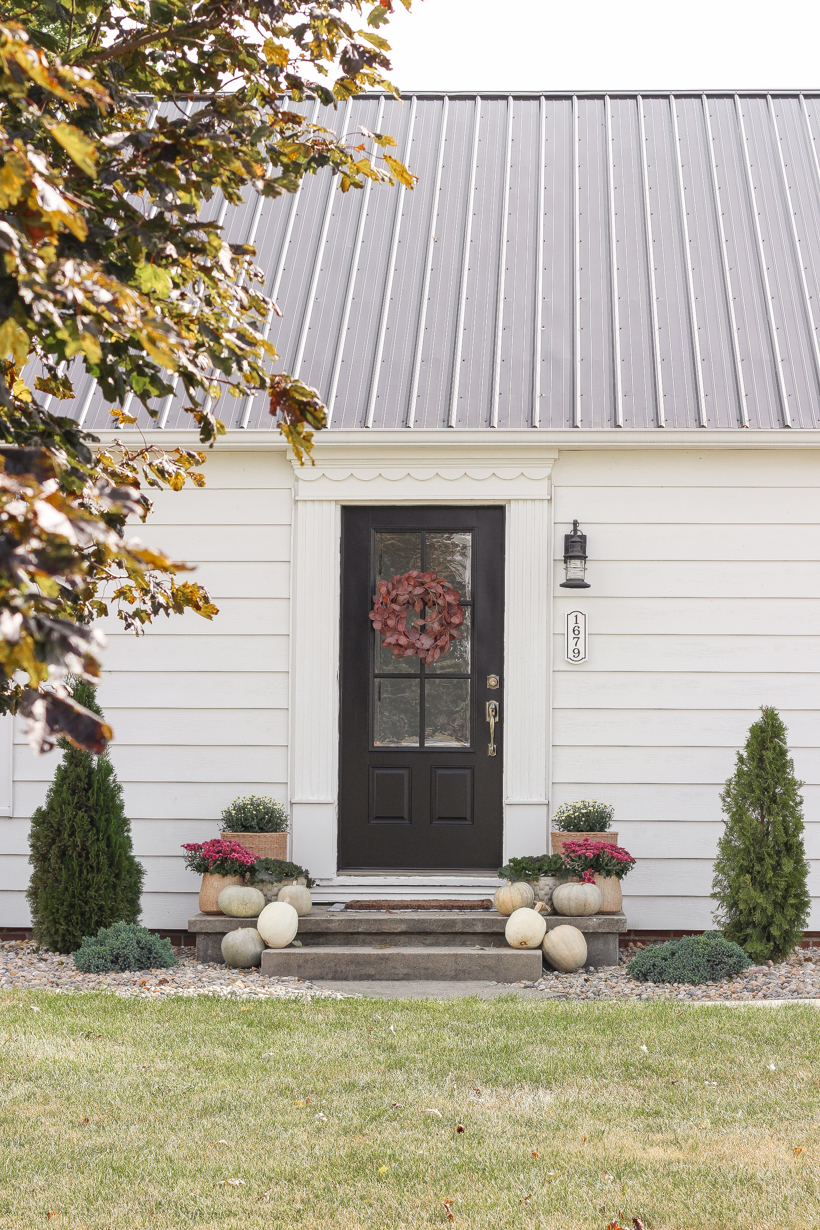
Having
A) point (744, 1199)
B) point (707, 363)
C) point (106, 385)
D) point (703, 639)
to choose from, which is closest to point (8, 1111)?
point (744, 1199)

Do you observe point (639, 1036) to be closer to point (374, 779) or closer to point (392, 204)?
point (374, 779)

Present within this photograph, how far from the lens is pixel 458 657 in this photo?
6.99 meters

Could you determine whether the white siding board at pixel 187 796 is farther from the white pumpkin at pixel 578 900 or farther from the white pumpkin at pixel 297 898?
the white pumpkin at pixel 578 900

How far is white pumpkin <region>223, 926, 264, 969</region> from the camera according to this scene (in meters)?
5.93

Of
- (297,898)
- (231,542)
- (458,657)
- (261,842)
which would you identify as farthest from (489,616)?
(297,898)

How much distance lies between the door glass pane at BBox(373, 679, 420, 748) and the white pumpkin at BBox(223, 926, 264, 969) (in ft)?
4.93

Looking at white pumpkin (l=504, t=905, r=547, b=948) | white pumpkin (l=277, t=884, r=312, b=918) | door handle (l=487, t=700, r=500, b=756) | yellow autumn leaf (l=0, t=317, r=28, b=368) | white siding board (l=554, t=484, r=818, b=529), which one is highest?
white siding board (l=554, t=484, r=818, b=529)

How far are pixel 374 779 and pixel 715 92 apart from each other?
646cm

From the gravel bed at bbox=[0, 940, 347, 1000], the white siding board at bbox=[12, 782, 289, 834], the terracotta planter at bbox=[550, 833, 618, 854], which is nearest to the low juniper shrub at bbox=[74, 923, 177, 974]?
the gravel bed at bbox=[0, 940, 347, 1000]

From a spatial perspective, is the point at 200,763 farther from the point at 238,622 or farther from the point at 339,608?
the point at 339,608

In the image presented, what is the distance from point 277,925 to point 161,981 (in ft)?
2.20

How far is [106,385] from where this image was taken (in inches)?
81.0

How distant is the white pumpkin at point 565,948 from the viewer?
5.88 metres

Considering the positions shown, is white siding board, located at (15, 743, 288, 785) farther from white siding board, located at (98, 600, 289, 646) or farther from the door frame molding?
white siding board, located at (98, 600, 289, 646)
